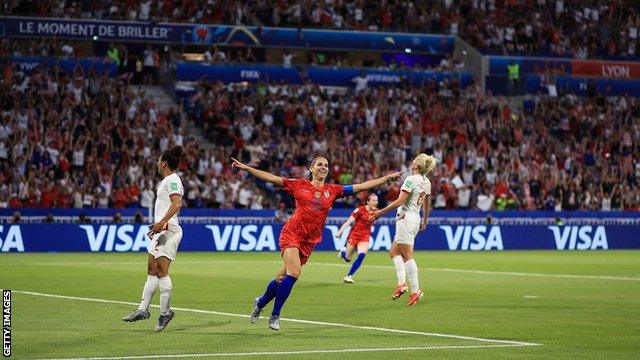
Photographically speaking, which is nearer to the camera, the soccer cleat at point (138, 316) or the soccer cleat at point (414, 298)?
the soccer cleat at point (138, 316)

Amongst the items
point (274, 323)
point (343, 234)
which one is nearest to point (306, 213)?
point (274, 323)

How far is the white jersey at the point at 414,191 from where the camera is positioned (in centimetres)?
2177

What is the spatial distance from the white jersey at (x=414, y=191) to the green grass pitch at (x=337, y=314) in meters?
1.64

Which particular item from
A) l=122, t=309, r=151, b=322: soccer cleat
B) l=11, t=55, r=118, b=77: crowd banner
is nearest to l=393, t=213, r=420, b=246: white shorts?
l=122, t=309, r=151, b=322: soccer cleat

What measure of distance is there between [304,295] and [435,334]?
735 centimetres

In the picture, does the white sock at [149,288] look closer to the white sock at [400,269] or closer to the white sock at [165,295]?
the white sock at [165,295]

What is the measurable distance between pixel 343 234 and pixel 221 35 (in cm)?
1326

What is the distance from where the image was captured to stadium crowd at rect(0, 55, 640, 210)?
42.3m

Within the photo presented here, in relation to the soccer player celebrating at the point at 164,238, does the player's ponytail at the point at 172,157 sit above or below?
above

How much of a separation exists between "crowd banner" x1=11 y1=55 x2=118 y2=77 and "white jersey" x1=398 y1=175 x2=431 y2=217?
27.7 metres

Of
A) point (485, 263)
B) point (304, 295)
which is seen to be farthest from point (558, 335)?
point (485, 263)

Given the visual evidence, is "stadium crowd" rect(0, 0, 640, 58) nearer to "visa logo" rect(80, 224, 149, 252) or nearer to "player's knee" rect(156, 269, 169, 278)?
"visa logo" rect(80, 224, 149, 252)

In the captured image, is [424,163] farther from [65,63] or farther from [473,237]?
[65,63]

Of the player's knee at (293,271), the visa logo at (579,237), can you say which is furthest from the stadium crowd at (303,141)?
the player's knee at (293,271)
